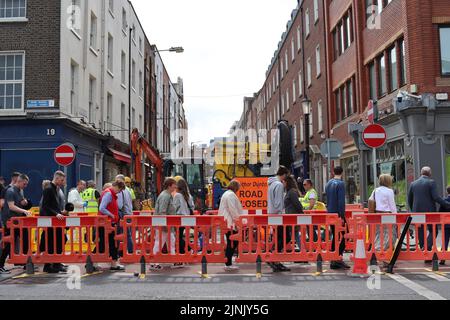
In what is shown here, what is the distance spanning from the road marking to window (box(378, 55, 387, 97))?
1312 cm

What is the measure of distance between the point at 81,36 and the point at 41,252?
13933mm

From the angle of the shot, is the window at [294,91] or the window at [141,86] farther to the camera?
the window at [294,91]

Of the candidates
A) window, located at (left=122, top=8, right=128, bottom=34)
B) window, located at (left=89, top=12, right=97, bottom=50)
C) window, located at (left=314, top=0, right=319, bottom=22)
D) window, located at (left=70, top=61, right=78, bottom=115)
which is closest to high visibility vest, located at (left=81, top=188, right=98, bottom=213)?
window, located at (left=70, top=61, right=78, bottom=115)

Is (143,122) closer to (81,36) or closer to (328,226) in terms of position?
(81,36)

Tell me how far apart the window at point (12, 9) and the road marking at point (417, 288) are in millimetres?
16152

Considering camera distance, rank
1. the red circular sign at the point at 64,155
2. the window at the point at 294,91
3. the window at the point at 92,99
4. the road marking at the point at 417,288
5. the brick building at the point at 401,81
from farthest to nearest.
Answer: the window at the point at 294,91
the window at the point at 92,99
the brick building at the point at 401,81
the red circular sign at the point at 64,155
the road marking at the point at 417,288

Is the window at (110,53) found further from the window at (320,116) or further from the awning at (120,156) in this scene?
the window at (320,116)

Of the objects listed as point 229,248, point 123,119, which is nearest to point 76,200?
point 229,248

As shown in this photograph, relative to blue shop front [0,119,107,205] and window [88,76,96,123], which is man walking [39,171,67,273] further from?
window [88,76,96,123]

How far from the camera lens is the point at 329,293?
695 centimetres

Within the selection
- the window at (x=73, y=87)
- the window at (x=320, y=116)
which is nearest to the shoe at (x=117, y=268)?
the window at (x=73, y=87)

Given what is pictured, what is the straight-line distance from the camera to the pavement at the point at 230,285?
681cm

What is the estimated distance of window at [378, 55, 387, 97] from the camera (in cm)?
1986

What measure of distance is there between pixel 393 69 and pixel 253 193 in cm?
896
